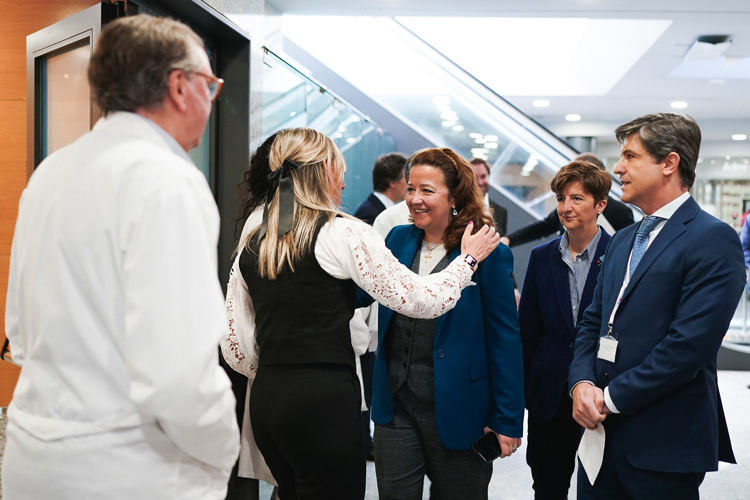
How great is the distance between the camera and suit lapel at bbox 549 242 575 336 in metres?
2.55

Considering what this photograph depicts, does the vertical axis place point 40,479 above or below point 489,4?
below

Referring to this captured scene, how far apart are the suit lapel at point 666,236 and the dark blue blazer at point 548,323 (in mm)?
628

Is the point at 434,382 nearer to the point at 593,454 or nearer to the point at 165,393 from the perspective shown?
the point at 593,454

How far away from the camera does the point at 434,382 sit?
211 centimetres

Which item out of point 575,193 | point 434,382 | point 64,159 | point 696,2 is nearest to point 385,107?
point 696,2

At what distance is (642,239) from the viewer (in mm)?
2029

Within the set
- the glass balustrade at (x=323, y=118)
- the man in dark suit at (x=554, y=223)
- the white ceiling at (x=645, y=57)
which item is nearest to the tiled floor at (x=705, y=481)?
the man in dark suit at (x=554, y=223)

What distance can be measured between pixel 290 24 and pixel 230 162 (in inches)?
182

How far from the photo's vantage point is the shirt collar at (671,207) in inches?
76.8

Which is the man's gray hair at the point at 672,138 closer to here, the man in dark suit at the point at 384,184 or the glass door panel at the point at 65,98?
the glass door panel at the point at 65,98

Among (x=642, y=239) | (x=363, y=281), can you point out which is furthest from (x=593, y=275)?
(x=363, y=281)

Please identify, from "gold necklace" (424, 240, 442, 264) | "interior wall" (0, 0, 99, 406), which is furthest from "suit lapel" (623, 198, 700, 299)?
"interior wall" (0, 0, 99, 406)

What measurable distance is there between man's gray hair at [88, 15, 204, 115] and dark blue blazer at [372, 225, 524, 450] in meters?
1.27

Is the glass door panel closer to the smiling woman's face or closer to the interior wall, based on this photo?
the interior wall
